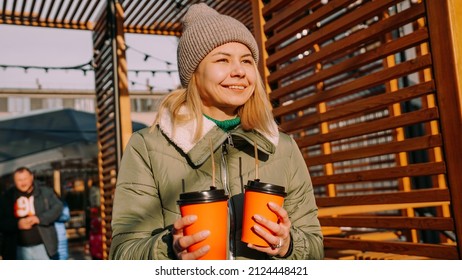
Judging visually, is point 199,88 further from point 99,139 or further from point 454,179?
point 99,139

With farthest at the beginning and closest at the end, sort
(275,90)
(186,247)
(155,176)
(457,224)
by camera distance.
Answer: (275,90), (457,224), (155,176), (186,247)

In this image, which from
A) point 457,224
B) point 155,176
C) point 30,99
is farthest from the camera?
point 30,99

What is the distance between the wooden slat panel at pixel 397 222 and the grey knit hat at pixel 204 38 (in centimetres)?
116

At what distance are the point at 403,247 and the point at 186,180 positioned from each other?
1.39 metres

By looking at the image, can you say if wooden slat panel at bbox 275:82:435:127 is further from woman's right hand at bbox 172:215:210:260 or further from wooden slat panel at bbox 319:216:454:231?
woman's right hand at bbox 172:215:210:260

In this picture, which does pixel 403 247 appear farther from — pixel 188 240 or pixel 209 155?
pixel 188 240

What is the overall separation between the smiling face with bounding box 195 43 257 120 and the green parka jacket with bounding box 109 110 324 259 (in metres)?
0.10

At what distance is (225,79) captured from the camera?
1613 mm

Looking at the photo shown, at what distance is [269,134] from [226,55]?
329 mm

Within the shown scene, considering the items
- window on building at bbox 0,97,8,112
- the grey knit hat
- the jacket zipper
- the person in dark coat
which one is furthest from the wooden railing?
window on building at bbox 0,97,8,112

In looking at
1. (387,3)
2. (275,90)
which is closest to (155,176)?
(387,3)

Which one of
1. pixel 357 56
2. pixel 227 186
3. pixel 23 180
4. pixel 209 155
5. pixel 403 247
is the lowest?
pixel 403 247

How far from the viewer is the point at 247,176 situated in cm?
160

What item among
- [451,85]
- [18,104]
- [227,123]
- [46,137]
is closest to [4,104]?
[18,104]
